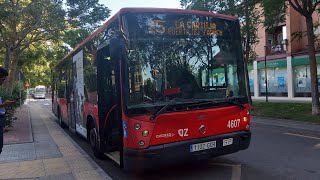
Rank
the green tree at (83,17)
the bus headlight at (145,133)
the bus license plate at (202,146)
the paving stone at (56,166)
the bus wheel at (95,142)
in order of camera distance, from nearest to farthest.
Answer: the bus headlight at (145,133), the bus license plate at (202,146), the paving stone at (56,166), the bus wheel at (95,142), the green tree at (83,17)

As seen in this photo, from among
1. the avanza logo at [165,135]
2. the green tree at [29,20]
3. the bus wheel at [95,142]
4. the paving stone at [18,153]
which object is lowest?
the paving stone at [18,153]

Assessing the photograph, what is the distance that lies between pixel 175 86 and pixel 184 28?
1.05 m

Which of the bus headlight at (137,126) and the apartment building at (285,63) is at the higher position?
the apartment building at (285,63)

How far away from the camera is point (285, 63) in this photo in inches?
1252

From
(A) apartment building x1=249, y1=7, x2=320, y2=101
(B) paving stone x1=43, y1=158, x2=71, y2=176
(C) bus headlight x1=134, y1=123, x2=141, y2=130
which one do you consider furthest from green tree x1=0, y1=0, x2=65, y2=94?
(A) apartment building x1=249, y1=7, x2=320, y2=101

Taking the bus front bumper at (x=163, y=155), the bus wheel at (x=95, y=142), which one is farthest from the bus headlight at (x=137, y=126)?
the bus wheel at (x=95, y=142)

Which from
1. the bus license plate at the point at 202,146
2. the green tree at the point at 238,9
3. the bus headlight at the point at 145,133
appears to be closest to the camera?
the bus headlight at the point at 145,133

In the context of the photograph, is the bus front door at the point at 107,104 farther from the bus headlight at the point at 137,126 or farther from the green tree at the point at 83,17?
the green tree at the point at 83,17

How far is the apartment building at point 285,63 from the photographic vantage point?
30016mm

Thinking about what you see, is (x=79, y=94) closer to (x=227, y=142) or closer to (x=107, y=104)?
(x=107, y=104)

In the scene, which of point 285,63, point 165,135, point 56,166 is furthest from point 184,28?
point 285,63

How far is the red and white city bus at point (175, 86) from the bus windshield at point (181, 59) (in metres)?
0.02

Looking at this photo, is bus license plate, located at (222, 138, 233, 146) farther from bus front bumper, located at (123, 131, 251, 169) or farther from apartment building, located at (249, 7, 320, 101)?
apartment building, located at (249, 7, 320, 101)

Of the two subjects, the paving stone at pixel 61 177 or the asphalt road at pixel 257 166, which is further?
the paving stone at pixel 61 177
